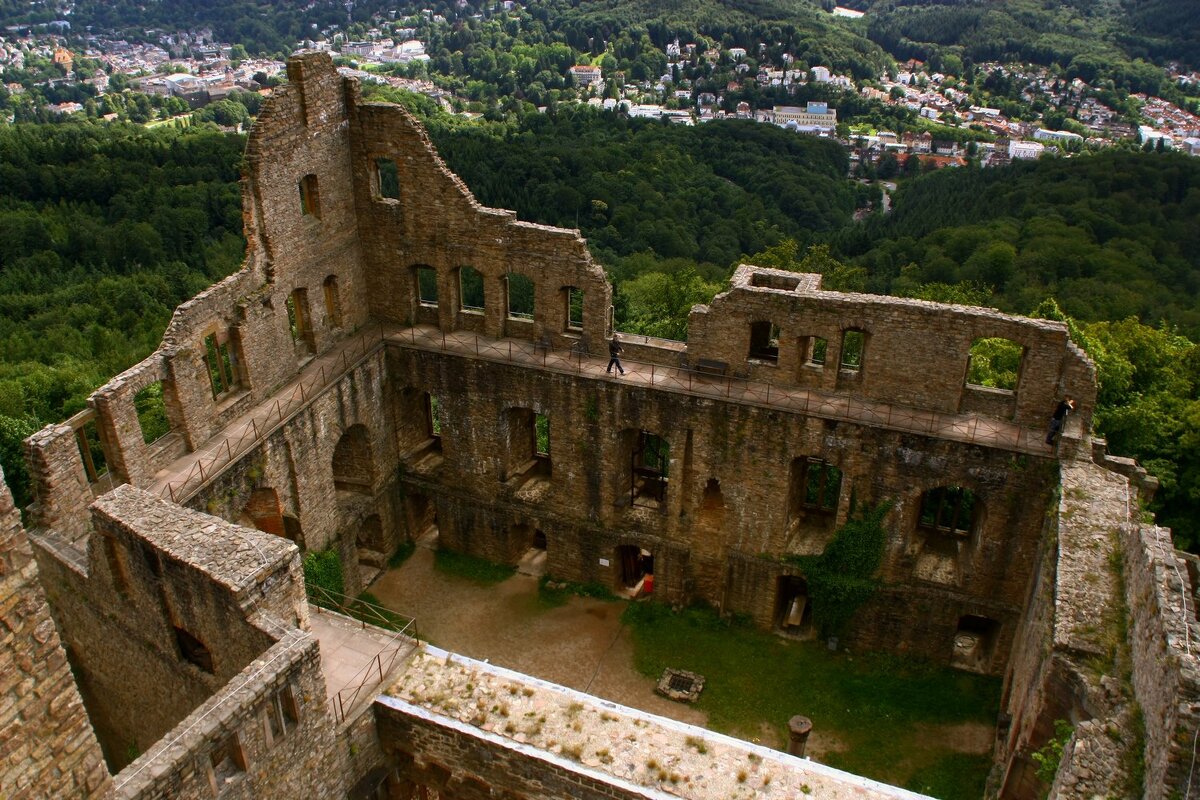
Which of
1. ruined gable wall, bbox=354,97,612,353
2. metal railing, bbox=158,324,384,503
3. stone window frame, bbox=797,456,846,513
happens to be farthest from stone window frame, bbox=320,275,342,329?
stone window frame, bbox=797,456,846,513

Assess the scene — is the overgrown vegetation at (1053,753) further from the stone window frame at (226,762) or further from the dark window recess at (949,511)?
the stone window frame at (226,762)

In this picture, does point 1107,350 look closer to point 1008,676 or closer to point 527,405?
point 1008,676

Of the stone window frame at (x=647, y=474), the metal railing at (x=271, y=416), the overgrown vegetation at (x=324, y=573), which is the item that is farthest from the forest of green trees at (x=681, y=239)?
the overgrown vegetation at (x=324, y=573)

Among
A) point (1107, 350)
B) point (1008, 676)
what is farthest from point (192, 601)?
point (1107, 350)

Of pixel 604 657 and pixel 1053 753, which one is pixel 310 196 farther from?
pixel 1053 753

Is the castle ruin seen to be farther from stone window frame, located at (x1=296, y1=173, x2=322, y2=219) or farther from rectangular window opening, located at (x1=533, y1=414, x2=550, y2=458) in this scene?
rectangular window opening, located at (x1=533, y1=414, x2=550, y2=458)

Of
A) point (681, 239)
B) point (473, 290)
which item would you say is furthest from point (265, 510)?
point (681, 239)
